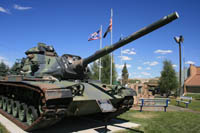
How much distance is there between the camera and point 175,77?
30.8 metres

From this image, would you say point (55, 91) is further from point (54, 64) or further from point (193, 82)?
point (193, 82)

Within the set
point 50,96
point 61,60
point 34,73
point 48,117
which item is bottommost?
point 48,117

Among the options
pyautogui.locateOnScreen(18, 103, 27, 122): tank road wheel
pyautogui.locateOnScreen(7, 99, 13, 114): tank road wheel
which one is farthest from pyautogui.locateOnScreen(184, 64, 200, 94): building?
Result: pyautogui.locateOnScreen(18, 103, 27, 122): tank road wheel

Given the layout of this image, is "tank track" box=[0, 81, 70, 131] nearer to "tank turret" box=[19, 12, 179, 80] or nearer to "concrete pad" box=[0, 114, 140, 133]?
"concrete pad" box=[0, 114, 140, 133]

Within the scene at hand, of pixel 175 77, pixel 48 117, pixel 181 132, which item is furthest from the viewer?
pixel 175 77

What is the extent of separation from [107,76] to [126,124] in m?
22.7

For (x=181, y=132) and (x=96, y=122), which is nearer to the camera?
(x=181, y=132)

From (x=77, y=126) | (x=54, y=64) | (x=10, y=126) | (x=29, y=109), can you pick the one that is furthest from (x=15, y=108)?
(x=77, y=126)

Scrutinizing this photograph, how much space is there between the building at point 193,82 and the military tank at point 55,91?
3591cm

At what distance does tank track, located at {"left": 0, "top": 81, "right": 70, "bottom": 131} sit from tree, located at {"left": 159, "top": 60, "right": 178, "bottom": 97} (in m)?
25.1

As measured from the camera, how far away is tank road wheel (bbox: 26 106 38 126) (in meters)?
6.80

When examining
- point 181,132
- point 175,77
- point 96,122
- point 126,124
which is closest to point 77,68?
point 96,122

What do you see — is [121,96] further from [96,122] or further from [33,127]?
[33,127]

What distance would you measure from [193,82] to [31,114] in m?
40.5
